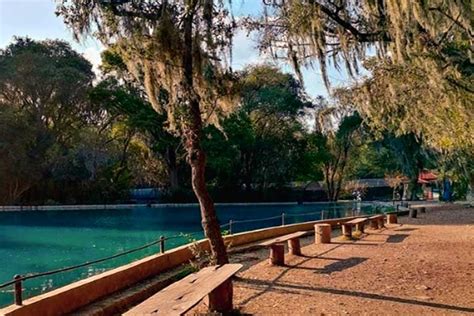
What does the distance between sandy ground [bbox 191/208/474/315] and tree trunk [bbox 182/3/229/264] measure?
23.6 inches

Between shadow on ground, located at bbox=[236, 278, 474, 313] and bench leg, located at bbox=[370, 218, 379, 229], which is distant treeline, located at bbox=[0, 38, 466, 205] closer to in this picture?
bench leg, located at bbox=[370, 218, 379, 229]

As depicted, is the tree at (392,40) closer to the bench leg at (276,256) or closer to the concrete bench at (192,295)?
the bench leg at (276,256)

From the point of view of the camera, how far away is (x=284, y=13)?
6.27m

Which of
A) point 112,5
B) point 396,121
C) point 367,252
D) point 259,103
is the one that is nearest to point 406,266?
point 367,252

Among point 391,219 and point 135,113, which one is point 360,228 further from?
point 135,113

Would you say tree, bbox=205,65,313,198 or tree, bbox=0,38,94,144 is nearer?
tree, bbox=0,38,94,144

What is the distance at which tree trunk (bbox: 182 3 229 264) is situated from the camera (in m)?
5.98

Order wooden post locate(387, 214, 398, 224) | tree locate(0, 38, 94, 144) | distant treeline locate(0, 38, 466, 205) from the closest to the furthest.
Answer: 1. wooden post locate(387, 214, 398, 224)
2. distant treeline locate(0, 38, 466, 205)
3. tree locate(0, 38, 94, 144)

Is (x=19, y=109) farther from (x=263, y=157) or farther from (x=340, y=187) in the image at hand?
(x=340, y=187)

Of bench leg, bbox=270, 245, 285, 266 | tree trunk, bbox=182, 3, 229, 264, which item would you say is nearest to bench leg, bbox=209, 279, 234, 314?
tree trunk, bbox=182, 3, 229, 264

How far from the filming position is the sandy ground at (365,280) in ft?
16.6

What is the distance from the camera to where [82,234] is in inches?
653

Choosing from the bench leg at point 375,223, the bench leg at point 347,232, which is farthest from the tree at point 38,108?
the bench leg at point 347,232

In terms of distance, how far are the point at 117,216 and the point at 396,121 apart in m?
15.0
